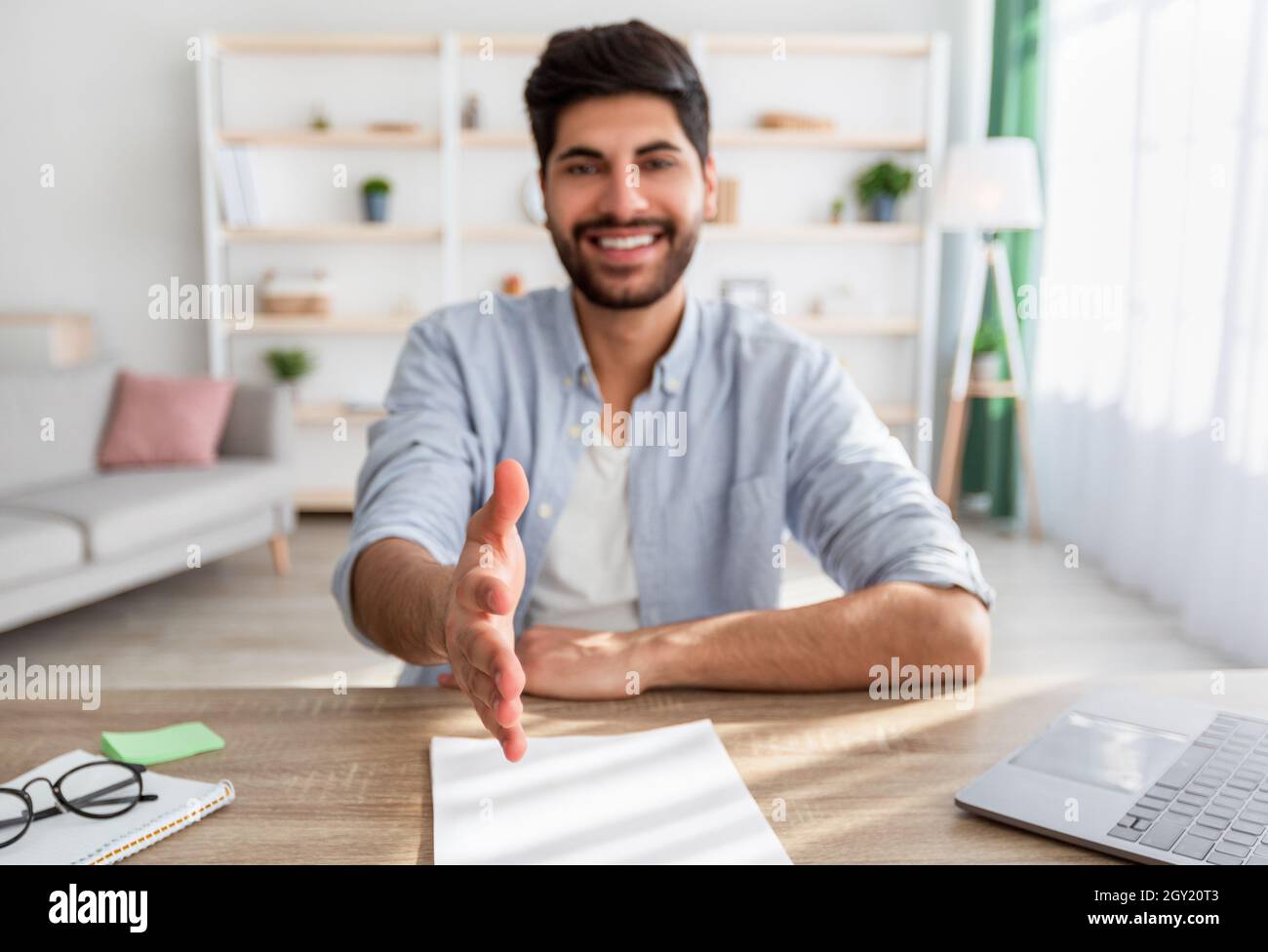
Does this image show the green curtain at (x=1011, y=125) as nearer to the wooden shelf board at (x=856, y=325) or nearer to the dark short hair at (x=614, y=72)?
the wooden shelf board at (x=856, y=325)

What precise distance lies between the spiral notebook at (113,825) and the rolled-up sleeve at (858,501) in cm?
72

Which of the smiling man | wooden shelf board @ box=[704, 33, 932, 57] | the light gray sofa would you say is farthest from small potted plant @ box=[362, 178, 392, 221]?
the smiling man

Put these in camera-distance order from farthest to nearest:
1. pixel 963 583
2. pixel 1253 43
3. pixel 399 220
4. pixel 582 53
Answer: pixel 399 220 < pixel 1253 43 < pixel 582 53 < pixel 963 583

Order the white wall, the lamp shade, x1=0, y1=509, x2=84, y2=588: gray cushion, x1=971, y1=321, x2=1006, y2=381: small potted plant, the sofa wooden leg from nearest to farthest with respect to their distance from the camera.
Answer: x1=0, y1=509, x2=84, y2=588: gray cushion → the sofa wooden leg → the lamp shade → x1=971, y1=321, x2=1006, y2=381: small potted plant → the white wall

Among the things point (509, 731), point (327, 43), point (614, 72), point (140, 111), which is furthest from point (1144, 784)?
point (140, 111)

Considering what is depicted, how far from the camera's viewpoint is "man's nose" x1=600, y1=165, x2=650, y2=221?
145cm

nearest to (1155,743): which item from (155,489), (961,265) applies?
(155,489)

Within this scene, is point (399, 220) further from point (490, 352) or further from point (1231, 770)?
point (1231, 770)

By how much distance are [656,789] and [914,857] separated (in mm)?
189

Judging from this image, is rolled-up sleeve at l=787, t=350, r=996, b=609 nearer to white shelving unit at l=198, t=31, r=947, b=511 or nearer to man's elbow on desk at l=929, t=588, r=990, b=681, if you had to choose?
man's elbow on desk at l=929, t=588, r=990, b=681

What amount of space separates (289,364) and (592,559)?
377 centimetres

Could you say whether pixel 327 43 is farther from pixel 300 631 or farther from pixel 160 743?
pixel 160 743

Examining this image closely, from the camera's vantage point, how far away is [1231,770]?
805 millimetres

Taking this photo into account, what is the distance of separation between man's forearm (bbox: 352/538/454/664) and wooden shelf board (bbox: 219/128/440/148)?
3941 mm
